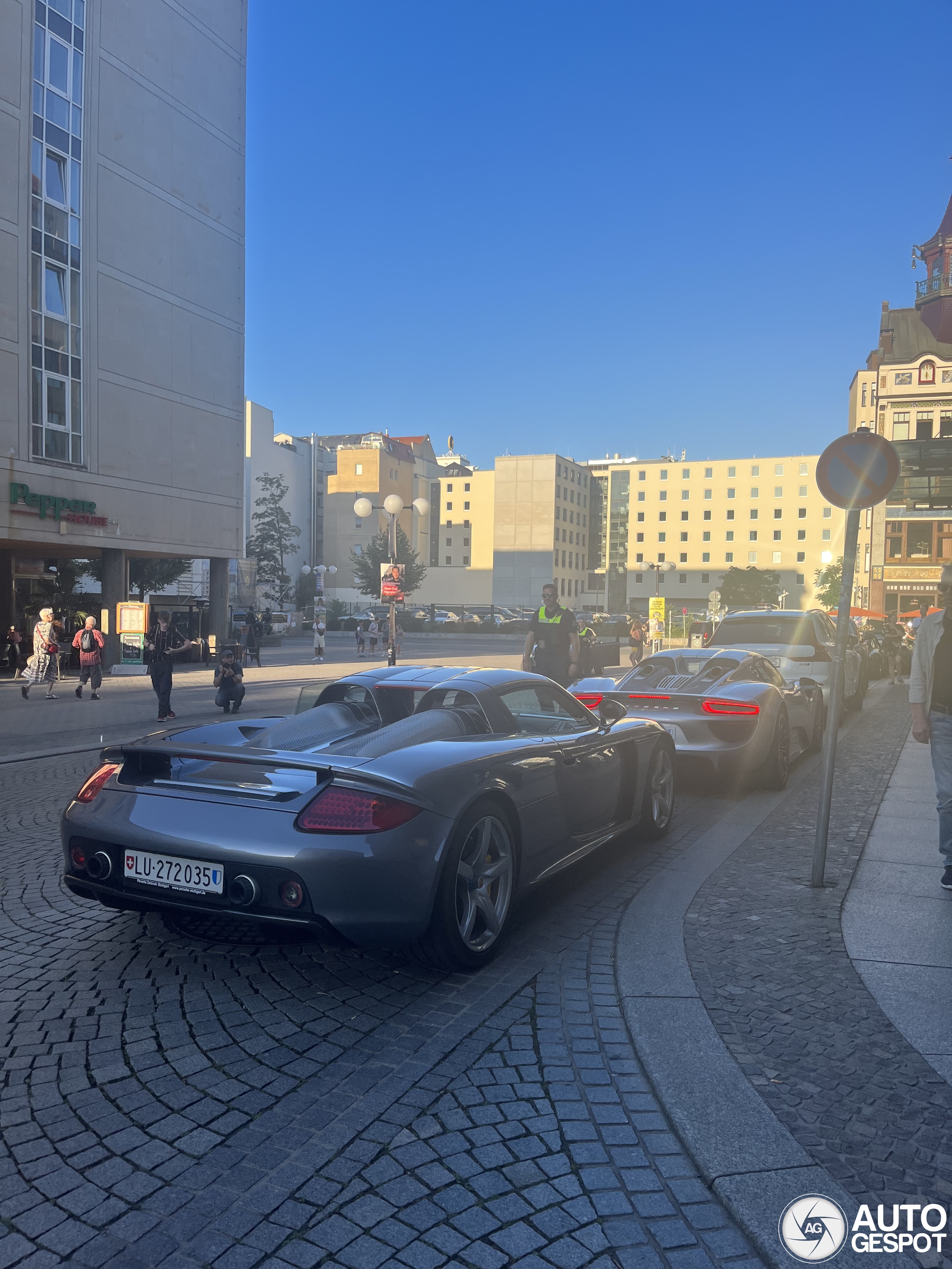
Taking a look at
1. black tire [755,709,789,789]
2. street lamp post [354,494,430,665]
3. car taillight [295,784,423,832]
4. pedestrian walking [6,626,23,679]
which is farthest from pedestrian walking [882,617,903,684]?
car taillight [295,784,423,832]

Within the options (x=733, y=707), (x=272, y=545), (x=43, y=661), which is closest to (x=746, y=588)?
(x=272, y=545)

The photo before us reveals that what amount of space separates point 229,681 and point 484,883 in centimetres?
1169

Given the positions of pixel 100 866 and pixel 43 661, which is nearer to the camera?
pixel 100 866

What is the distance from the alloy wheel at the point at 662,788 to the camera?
630 cm

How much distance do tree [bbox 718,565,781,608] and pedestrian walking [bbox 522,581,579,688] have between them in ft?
244

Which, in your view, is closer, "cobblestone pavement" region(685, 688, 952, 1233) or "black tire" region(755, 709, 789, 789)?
"cobblestone pavement" region(685, 688, 952, 1233)

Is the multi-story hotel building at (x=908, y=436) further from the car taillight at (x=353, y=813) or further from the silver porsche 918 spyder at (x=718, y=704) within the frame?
the car taillight at (x=353, y=813)

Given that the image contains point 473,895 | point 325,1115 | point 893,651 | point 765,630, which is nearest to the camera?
point 325,1115

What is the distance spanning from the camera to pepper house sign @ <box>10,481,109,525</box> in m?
23.6

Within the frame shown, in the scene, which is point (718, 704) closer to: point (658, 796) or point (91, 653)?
point (658, 796)

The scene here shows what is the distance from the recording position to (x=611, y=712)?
580 cm

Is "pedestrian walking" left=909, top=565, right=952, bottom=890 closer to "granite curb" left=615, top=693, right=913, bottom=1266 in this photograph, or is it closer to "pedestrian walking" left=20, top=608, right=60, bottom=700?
"granite curb" left=615, top=693, right=913, bottom=1266

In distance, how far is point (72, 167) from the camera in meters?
25.7

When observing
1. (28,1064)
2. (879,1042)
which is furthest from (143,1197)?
(879,1042)
